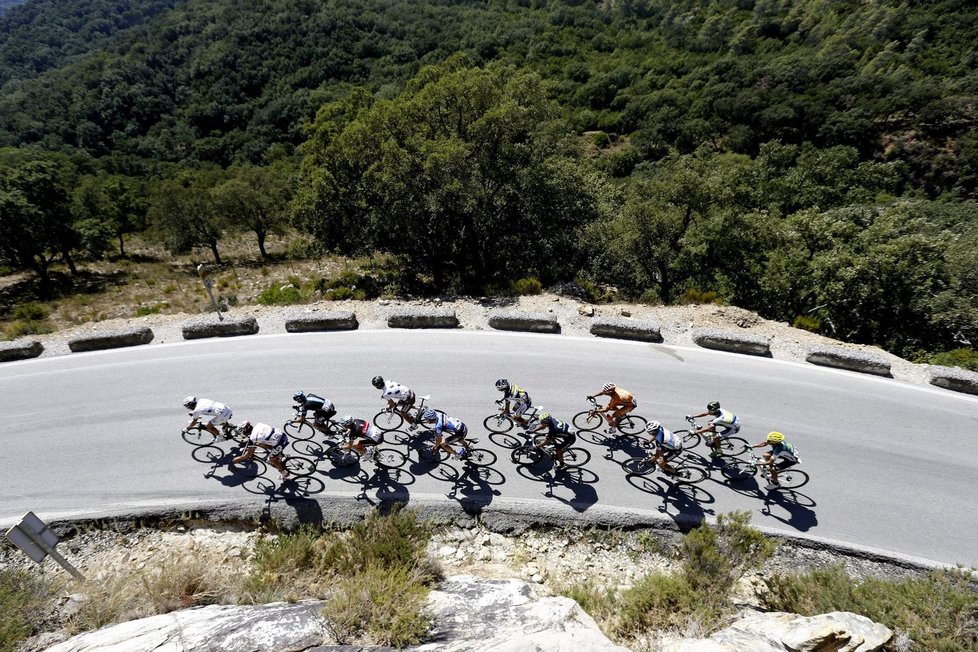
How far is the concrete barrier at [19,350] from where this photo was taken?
14656 millimetres

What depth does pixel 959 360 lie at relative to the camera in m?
15.7

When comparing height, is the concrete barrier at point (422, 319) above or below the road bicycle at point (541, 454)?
above

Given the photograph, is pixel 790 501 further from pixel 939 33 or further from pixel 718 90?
pixel 939 33

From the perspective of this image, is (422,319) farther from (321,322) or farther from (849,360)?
(849,360)

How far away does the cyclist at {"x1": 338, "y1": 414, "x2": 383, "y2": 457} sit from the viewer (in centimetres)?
961

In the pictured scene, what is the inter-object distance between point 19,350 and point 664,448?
19745mm

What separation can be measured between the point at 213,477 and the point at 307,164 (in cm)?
2168

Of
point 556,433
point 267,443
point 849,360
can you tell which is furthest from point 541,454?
point 849,360

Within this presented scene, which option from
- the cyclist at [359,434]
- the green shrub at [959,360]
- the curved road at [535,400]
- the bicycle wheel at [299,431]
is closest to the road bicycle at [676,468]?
the curved road at [535,400]

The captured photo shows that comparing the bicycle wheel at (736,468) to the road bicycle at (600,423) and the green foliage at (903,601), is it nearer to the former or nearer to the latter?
the road bicycle at (600,423)

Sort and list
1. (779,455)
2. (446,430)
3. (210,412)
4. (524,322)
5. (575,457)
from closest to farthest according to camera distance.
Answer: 1. (779,455)
2. (446,430)
3. (210,412)
4. (575,457)
5. (524,322)

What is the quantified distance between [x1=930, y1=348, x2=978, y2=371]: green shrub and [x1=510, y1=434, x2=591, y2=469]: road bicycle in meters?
14.4

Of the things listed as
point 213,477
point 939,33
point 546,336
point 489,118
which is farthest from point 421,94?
point 939,33

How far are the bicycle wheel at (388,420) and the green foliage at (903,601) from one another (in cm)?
833
